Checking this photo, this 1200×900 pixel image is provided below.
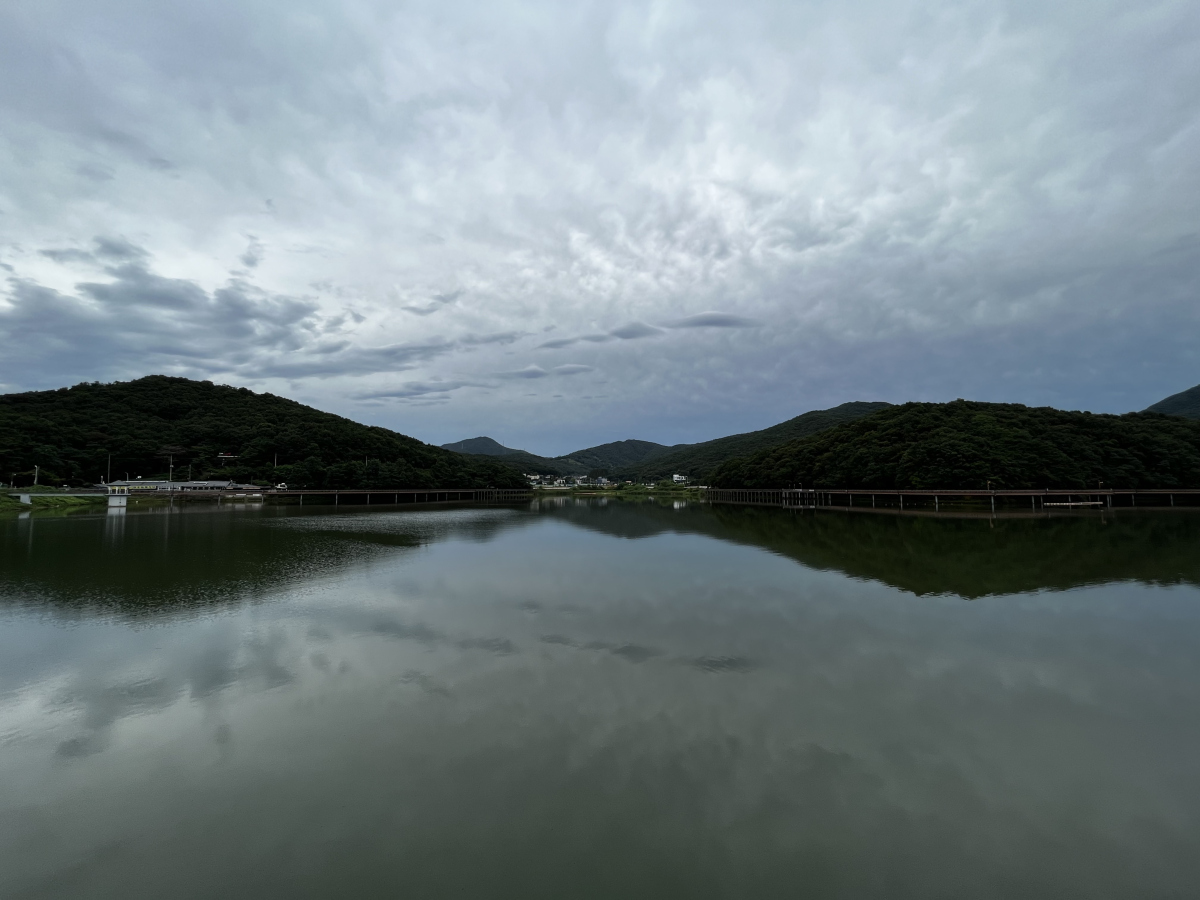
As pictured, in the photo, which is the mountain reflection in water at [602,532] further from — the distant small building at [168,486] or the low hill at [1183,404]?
the low hill at [1183,404]

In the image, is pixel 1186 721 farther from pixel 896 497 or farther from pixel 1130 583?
pixel 896 497

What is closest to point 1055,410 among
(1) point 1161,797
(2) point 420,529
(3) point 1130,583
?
(3) point 1130,583

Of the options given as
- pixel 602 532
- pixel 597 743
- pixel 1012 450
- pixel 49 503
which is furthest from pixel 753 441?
pixel 597 743

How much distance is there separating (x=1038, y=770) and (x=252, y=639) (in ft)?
37.7

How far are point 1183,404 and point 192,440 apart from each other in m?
193

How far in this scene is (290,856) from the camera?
13.4ft

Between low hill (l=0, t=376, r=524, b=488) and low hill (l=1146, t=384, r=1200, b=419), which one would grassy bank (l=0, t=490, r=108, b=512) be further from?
low hill (l=1146, t=384, r=1200, b=419)

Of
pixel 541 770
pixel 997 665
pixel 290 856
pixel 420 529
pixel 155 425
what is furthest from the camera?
pixel 155 425

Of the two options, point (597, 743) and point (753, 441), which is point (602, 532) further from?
point (753, 441)

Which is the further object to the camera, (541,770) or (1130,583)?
(1130,583)

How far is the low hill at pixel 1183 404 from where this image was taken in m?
113

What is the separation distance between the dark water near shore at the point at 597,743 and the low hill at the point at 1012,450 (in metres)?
40.9

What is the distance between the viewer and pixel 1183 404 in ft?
397

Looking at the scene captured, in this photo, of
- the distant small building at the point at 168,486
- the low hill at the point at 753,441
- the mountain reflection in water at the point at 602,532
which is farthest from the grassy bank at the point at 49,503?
the low hill at the point at 753,441
